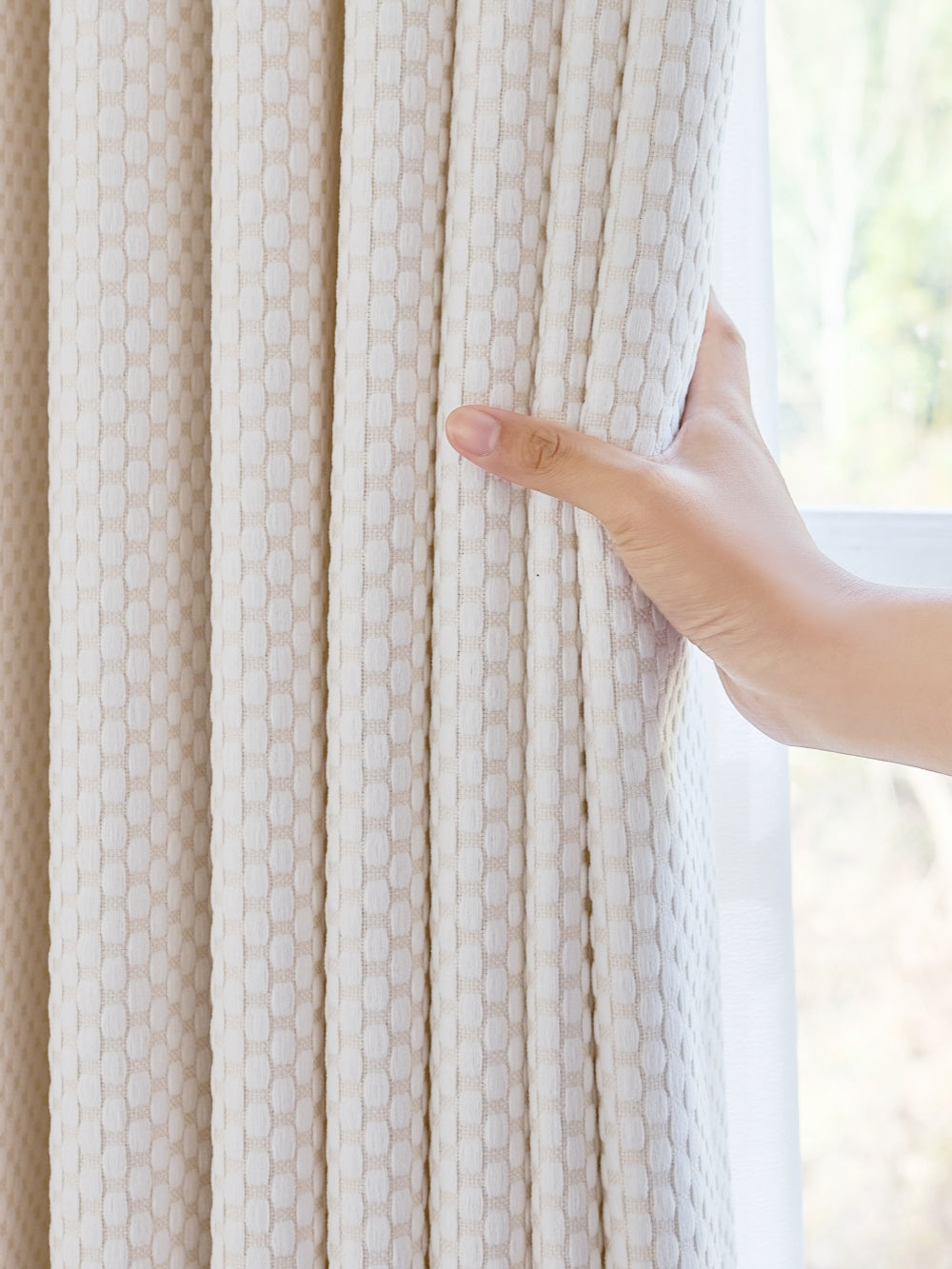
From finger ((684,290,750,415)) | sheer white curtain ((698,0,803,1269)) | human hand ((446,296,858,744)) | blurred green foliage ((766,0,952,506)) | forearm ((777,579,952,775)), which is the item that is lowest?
sheer white curtain ((698,0,803,1269))

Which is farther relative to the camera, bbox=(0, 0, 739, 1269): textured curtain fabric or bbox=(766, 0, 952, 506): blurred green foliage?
bbox=(766, 0, 952, 506): blurred green foliage

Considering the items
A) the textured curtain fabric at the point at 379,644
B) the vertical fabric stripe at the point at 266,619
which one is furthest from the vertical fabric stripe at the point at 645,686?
the vertical fabric stripe at the point at 266,619

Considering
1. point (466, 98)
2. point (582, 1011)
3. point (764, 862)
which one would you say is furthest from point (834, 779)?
point (466, 98)

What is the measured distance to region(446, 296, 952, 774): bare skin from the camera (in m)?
0.42

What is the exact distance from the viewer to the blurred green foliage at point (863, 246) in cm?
70

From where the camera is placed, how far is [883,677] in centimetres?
47

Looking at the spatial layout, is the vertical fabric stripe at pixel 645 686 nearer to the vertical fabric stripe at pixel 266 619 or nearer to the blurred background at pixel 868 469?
the vertical fabric stripe at pixel 266 619

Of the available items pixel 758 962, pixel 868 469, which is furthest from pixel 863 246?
pixel 758 962

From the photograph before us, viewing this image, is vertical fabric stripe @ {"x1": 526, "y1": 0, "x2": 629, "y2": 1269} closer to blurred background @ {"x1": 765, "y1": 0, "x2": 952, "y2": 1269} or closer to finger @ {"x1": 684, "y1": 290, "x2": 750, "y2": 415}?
finger @ {"x1": 684, "y1": 290, "x2": 750, "y2": 415}

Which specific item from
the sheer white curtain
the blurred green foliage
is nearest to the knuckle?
the sheer white curtain

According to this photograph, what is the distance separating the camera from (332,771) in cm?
44

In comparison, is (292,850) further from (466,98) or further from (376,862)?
(466,98)

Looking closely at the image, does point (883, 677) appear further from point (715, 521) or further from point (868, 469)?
point (868, 469)

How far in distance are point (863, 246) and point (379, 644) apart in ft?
1.68
